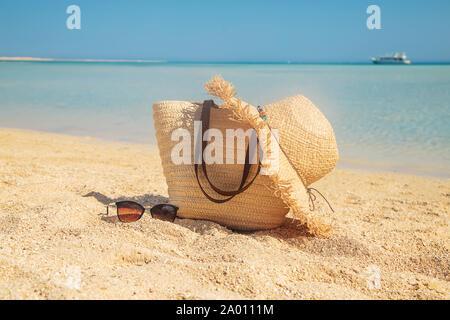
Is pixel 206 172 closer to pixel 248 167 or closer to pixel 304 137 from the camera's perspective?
pixel 248 167

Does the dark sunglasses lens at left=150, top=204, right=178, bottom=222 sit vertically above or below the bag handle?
below

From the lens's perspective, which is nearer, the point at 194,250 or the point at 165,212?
the point at 194,250

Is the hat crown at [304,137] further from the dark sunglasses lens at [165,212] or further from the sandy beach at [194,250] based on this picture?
the dark sunglasses lens at [165,212]

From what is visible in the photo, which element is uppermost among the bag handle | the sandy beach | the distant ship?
the distant ship

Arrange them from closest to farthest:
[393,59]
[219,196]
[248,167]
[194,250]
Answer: [194,250] < [248,167] < [219,196] < [393,59]

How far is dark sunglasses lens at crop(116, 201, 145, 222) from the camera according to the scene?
2.57m

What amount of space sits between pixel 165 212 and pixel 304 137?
3.58 ft

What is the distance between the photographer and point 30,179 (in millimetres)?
3623

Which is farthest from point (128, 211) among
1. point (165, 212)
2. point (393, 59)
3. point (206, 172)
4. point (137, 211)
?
point (393, 59)

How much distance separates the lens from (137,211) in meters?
2.62

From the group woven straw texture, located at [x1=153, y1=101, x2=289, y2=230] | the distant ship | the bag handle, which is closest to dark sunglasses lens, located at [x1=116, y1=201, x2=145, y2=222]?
woven straw texture, located at [x1=153, y1=101, x2=289, y2=230]

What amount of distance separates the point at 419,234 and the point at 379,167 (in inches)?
126

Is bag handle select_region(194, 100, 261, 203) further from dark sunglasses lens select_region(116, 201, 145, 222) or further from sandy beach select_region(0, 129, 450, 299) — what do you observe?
dark sunglasses lens select_region(116, 201, 145, 222)
